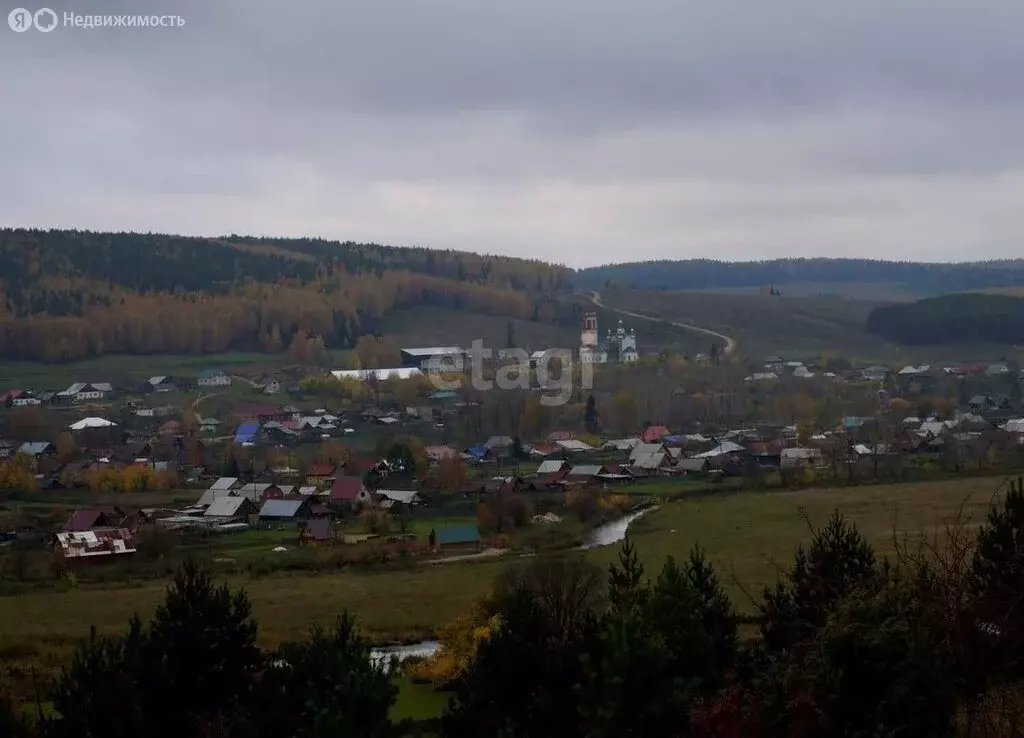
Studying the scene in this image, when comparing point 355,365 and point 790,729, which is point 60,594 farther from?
point 355,365

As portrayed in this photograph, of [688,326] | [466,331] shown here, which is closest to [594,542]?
[466,331]

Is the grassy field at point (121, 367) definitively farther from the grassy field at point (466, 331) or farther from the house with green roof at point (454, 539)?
the house with green roof at point (454, 539)

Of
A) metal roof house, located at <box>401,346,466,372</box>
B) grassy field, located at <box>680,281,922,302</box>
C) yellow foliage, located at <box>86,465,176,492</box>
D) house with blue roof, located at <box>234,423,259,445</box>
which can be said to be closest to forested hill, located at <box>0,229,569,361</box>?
metal roof house, located at <box>401,346,466,372</box>

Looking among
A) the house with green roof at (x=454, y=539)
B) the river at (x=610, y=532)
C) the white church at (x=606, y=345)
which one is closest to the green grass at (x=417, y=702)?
the river at (x=610, y=532)

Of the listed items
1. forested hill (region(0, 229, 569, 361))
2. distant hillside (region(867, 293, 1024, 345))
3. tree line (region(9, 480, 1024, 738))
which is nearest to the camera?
tree line (region(9, 480, 1024, 738))

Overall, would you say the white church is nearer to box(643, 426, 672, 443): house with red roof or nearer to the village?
the village

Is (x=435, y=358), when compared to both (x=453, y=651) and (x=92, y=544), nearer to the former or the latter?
(x=92, y=544)

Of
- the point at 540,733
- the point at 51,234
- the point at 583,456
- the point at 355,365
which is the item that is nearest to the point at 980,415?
the point at 583,456

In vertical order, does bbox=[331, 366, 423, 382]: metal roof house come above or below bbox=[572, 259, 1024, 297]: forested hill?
below
